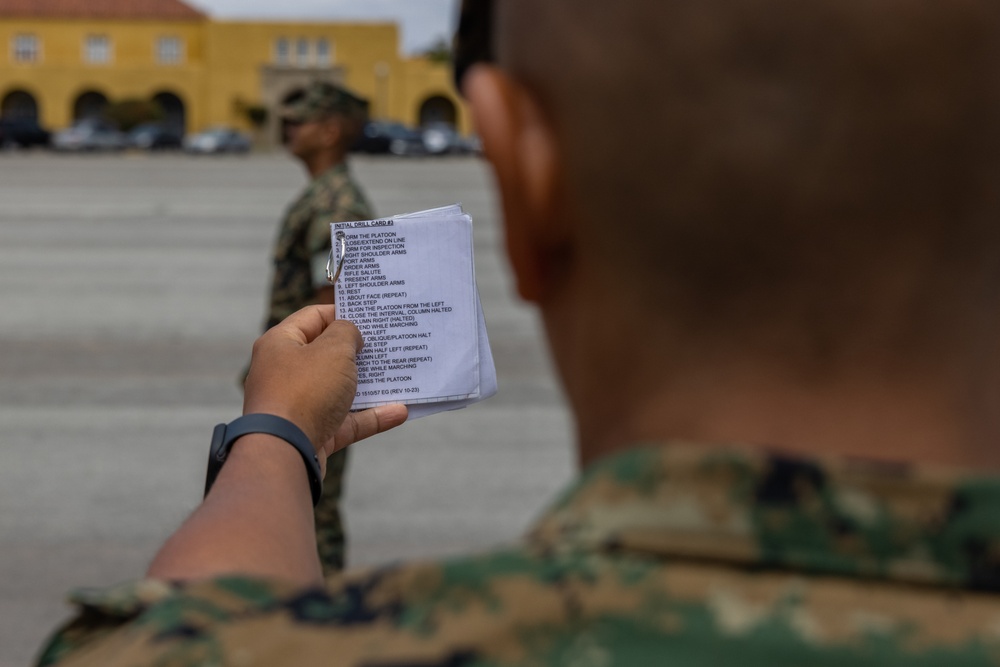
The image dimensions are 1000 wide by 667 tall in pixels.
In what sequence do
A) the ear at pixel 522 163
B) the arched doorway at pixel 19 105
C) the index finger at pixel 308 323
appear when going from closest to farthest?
1. the ear at pixel 522 163
2. the index finger at pixel 308 323
3. the arched doorway at pixel 19 105

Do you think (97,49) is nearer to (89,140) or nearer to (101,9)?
(101,9)

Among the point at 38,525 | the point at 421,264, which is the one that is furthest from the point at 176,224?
the point at 421,264

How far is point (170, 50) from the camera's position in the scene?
63250mm

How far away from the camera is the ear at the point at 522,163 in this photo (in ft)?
2.91

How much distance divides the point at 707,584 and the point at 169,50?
66.0m

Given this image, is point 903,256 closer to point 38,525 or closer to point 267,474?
point 267,474

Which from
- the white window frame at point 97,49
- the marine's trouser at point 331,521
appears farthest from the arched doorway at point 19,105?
the marine's trouser at point 331,521

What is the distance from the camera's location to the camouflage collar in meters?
0.80

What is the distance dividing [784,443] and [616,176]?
0.21 metres

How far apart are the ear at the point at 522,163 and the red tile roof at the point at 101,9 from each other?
64.6 m

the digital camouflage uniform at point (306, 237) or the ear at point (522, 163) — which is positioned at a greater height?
the ear at point (522, 163)

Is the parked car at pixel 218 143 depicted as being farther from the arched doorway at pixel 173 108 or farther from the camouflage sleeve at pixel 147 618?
the camouflage sleeve at pixel 147 618

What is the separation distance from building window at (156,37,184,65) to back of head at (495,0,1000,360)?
65.3m

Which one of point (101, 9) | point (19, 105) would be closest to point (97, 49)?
point (101, 9)
